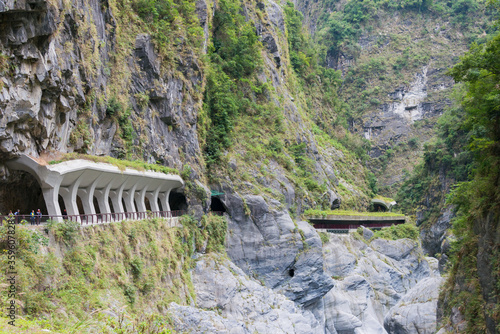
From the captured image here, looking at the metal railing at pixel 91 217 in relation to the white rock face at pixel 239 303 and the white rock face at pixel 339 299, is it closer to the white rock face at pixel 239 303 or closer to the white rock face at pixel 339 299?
the white rock face at pixel 239 303

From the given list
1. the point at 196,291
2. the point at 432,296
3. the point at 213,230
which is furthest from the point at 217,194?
the point at 432,296

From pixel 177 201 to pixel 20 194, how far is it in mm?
15936

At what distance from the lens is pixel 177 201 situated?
125 feet

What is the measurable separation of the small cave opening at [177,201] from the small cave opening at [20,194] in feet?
42.9

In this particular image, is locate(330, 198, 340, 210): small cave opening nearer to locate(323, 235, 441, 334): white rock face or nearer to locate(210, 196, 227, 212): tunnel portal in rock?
locate(323, 235, 441, 334): white rock face

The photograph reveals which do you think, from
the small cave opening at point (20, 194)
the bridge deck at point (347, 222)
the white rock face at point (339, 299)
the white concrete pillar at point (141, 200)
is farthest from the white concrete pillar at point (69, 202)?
the bridge deck at point (347, 222)

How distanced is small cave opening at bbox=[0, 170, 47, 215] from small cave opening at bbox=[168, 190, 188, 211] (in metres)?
13.1

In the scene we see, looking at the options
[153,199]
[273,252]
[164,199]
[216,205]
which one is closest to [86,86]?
[153,199]

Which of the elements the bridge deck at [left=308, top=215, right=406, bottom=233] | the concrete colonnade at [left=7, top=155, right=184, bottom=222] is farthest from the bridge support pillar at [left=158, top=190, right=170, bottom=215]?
the bridge deck at [left=308, top=215, right=406, bottom=233]

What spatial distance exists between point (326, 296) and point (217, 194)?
42.5 feet

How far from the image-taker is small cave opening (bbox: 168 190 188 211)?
37.0 m

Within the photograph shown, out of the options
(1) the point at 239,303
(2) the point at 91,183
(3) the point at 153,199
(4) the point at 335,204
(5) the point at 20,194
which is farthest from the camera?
(4) the point at 335,204

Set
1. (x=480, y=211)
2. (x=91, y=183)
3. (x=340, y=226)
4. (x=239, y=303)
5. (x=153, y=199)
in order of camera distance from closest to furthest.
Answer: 1. (x=480, y=211)
2. (x=91, y=183)
3. (x=239, y=303)
4. (x=153, y=199)
5. (x=340, y=226)

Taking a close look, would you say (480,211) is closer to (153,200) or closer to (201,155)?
(153,200)
